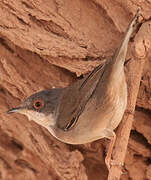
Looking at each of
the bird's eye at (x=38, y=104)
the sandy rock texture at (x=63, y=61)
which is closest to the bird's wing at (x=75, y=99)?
the bird's eye at (x=38, y=104)

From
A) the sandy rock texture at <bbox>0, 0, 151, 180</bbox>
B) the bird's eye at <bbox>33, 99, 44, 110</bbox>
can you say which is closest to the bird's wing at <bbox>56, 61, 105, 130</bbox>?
the bird's eye at <bbox>33, 99, 44, 110</bbox>

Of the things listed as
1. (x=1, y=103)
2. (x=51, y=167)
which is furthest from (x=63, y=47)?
(x=51, y=167)

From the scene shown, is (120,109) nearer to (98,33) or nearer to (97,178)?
(98,33)

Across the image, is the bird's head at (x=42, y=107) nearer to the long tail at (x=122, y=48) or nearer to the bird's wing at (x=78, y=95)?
the bird's wing at (x=78, y=95)

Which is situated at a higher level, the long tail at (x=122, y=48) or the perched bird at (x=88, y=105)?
the long tail at (x=122, y=48)

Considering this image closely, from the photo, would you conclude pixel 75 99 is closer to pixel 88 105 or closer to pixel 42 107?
pixel 88 105

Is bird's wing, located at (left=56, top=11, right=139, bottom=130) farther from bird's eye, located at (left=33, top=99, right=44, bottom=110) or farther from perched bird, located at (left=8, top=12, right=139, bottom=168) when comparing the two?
bird's eye, located at (left=33, top=99, right=44, bottom=110)

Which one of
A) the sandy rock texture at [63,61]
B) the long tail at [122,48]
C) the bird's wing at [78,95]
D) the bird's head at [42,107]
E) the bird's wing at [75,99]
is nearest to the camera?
the long tail at [122,48]
